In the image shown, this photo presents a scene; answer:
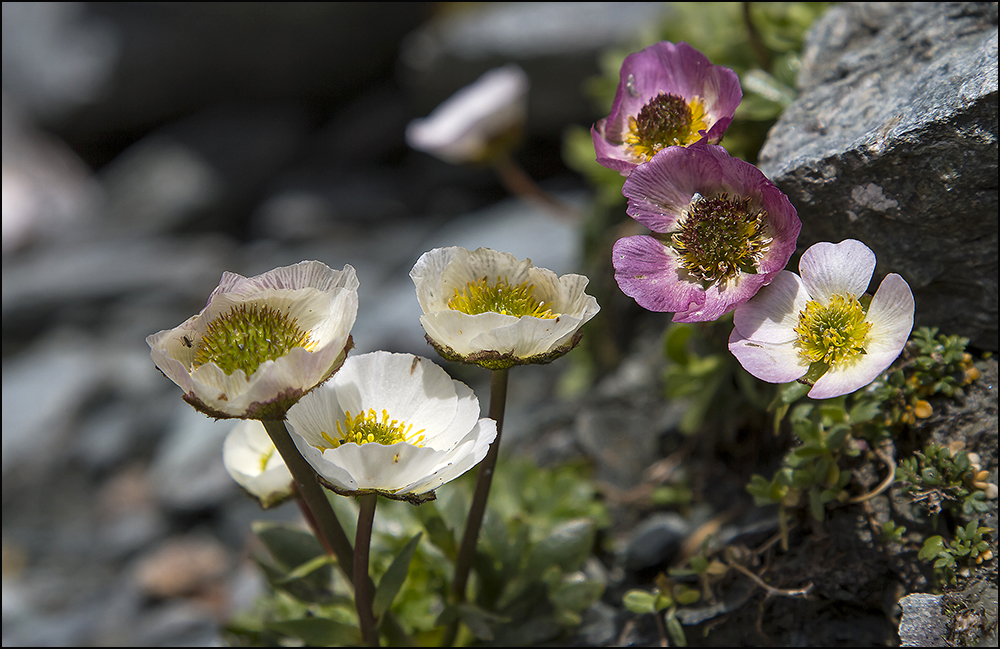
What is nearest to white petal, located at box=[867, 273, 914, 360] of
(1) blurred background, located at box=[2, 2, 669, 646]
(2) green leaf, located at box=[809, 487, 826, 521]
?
(2) green leaf, located at box=[809, 487, 826, 521]

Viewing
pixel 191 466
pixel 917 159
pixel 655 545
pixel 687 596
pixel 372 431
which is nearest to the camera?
pixel 372 431

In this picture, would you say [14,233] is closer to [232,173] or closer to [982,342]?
[232,173]

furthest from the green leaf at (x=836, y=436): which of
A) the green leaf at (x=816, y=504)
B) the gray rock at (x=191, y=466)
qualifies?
the gray rock at (x=191, y=466)

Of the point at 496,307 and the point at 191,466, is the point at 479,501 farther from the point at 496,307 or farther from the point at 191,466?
the point at 191,466

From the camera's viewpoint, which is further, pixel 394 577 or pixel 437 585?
pixel 437 585

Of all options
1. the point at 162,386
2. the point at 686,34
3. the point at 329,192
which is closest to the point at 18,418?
the point at 162,386

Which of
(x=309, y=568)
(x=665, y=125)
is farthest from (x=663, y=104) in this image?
(x=309, y=568)
